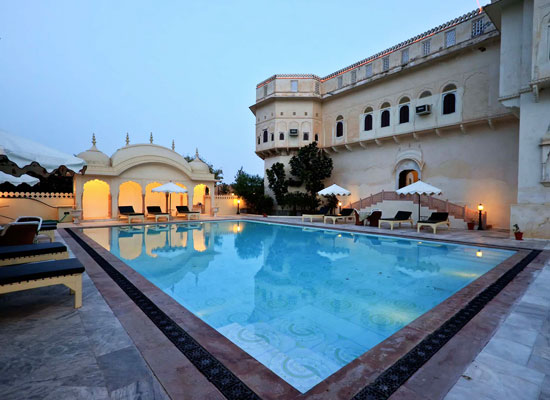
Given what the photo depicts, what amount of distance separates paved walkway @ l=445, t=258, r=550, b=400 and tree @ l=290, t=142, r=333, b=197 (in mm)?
16619

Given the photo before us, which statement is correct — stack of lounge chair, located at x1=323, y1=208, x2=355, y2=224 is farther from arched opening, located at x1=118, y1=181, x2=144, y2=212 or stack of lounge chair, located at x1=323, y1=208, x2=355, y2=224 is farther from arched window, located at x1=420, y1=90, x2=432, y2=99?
arched opening, located at x1=118, y1=181, x2=144, y2=212

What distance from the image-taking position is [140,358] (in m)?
2.44

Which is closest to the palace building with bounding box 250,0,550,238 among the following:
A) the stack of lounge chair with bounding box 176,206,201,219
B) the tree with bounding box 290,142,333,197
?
the tree with bounding box 290,142,333,197

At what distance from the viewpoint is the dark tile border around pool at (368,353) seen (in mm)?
2125

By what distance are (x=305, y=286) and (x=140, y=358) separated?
3281 millimetres

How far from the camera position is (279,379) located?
227 centimetres

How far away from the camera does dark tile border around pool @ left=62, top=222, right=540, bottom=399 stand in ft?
6.97

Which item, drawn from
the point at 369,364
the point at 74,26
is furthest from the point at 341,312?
the point at 74,26

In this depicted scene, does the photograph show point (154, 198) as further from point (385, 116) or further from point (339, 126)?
point (385, 116)

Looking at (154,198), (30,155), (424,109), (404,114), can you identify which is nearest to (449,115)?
(424,109)

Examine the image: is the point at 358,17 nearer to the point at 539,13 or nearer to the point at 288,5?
the point at 288,5

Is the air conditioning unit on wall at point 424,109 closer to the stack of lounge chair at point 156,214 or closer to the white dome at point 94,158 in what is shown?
the stack of lounge chair at point 156,214

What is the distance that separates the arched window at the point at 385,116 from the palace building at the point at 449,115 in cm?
6

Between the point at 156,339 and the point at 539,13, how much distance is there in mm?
14572
